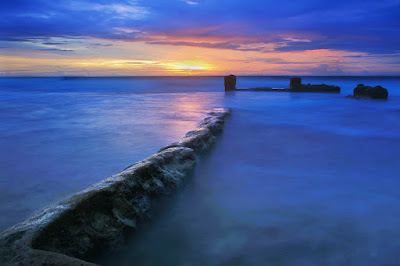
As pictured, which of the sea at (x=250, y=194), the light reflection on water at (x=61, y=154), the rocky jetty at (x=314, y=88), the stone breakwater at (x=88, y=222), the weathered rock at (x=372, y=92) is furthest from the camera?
the rocky jetty at (x=314, y=88)

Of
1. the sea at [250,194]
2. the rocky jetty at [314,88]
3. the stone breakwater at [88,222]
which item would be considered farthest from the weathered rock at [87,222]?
the rocky jetty at [314,88]

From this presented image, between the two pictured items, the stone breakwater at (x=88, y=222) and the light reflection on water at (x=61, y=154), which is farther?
the light reflection on water at (x=61, y=154)

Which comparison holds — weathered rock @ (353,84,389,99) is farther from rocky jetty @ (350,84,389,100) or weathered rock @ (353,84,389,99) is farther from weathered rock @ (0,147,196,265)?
weathered rock @ (0,147,196,265)

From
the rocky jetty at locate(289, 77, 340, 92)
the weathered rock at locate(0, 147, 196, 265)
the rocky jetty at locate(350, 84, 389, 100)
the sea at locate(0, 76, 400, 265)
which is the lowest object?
the sea at locate(0, 76, 400, 265)

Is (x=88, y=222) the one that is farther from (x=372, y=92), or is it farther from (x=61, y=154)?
(x=372, y=92)

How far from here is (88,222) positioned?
1.89 m

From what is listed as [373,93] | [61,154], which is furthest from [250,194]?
[373,93]

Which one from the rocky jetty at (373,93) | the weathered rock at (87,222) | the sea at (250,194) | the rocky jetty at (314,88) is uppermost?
the rocky jetty at (314,88)

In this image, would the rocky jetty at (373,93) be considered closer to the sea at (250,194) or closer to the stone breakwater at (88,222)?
the sea at (250,194)

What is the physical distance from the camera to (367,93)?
16.9 meters

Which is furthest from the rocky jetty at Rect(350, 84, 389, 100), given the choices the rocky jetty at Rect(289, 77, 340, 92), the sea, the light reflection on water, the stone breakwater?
the stone breakwater

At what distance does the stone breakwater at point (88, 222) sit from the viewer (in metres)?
1.49

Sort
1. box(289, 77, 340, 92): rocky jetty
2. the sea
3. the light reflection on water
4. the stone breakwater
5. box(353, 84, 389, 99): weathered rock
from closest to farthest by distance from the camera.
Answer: the stone breakwater → the sea → the light reflection on water → box(353, 84, 389, 99): weathered rock → box(289, 77, 340, 92): rocky jetty

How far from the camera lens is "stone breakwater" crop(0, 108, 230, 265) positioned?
4.90ft
